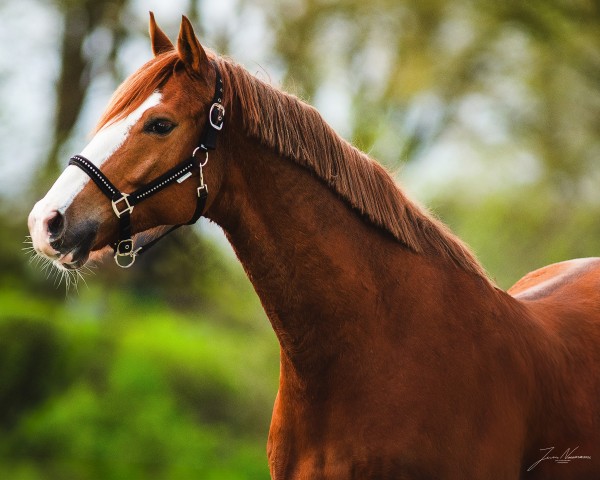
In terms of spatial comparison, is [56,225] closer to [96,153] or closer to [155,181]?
[96,153]

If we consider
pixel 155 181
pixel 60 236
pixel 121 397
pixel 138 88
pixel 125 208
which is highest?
pixel 121 397

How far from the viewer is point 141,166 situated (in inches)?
137

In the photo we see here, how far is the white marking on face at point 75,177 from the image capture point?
3.31 metres

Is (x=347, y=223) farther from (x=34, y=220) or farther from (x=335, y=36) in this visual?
(x=335, y=36)

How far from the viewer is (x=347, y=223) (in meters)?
3.75

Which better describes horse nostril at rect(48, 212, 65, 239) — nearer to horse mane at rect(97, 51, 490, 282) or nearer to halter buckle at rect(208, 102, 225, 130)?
horse mane at rect(97, 51, 490, 282)

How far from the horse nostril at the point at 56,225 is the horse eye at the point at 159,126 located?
51 cm

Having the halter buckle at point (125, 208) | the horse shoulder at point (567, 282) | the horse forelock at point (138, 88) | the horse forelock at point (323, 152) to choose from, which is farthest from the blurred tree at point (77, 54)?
the halter buckle at point (125, 208)

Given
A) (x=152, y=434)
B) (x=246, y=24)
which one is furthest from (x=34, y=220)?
(x=246, y=24)

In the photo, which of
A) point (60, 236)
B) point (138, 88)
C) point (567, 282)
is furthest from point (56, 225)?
point (567, 282)

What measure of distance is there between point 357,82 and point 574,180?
495 centimetres

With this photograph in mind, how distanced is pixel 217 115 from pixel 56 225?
0.83 metres

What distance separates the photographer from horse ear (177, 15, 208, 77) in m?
3.58

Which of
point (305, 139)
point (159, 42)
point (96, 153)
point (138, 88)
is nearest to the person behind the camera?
point (96, 153)
